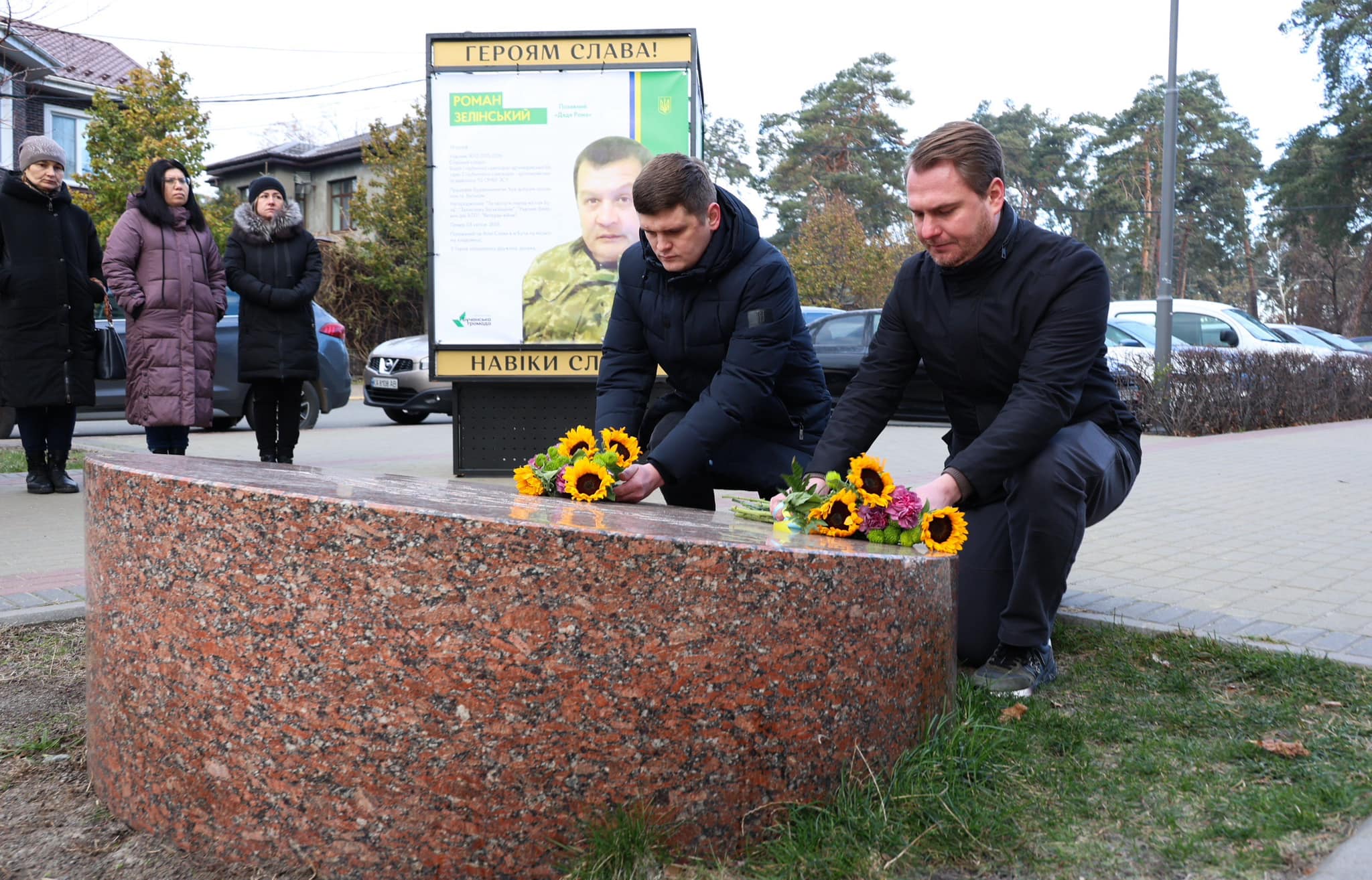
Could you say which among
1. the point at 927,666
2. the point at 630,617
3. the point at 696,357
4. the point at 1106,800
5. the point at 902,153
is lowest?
the point at 1106,800

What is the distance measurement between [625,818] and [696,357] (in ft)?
7.00

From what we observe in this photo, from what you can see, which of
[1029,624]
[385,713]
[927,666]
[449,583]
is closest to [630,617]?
[449,583]

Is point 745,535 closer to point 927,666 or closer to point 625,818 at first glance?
point 927,666

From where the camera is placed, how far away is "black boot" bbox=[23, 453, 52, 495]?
7699 millimetres

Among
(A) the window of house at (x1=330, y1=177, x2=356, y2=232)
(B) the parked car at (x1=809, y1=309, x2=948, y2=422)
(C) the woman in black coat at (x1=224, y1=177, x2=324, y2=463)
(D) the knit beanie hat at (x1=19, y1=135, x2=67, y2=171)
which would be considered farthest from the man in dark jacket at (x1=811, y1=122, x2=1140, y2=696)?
(A) the window of house at (x1=330, y1=177, x2=356, y2=232)

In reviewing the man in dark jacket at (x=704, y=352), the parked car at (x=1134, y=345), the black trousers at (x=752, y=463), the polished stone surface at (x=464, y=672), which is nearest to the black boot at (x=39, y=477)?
the man in dark jacket at (x=704, y=352)

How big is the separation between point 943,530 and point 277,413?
567 centimetres

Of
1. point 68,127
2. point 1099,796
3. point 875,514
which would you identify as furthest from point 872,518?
point 68,127

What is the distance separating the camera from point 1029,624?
3.59 metres

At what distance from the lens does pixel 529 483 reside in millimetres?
3541

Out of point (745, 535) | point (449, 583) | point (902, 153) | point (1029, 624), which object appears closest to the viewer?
point (449, 583)

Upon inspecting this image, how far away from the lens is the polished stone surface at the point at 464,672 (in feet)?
7.52

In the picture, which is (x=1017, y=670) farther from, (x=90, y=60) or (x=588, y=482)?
(x=90, y=60)

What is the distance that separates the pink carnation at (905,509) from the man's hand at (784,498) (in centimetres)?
23
